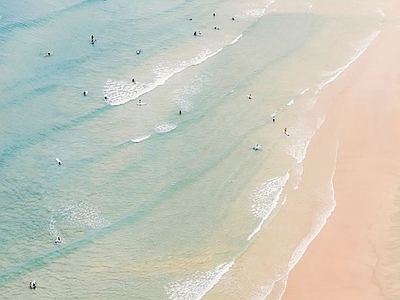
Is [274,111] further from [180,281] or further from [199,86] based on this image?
[180,281]

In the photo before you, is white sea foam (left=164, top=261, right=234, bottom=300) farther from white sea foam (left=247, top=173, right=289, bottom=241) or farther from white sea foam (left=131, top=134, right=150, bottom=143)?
white sea foam (left=131, top=134, right=150, bottom=143)

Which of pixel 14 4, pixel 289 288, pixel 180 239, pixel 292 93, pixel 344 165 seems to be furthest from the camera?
pixel 14 4

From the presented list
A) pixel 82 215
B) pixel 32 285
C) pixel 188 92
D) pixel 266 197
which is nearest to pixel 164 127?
pixel 188 92

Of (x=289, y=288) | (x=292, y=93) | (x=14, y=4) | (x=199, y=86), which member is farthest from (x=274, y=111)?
(x=14, y=4)

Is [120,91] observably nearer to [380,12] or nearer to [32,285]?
[32,285]

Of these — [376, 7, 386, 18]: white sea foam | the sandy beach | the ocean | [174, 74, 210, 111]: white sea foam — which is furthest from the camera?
[376, 7, 386, 18]: white sea foam

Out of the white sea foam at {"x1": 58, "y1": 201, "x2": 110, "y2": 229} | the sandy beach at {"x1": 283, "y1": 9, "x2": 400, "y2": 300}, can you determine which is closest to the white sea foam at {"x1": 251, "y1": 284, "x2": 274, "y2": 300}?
the sandy beach at {"x1": 283, "y1": 9, "x2": 400, "y2": 300}
